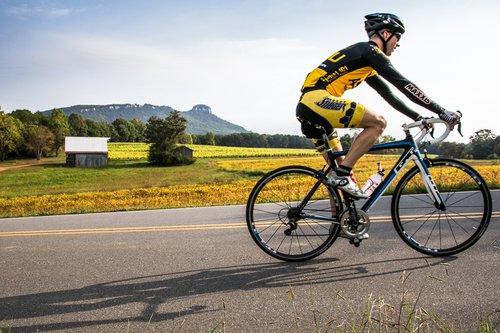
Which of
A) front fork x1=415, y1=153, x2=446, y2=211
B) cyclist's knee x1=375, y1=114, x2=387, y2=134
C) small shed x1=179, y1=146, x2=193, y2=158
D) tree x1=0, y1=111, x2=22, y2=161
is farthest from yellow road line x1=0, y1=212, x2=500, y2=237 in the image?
tree x1=0, y1=111, x2=22, y2=161

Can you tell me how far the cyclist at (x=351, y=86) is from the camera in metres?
3.65

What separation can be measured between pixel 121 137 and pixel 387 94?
13281 centimetres

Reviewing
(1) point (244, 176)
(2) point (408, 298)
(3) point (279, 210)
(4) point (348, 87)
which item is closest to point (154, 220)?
(3) point (279, 210)

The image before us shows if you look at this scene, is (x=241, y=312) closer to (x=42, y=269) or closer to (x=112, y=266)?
(x=112, y=266)

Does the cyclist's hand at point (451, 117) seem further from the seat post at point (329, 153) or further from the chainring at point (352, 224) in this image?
the chainring at point (352, 224)

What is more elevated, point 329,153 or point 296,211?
point 329,153

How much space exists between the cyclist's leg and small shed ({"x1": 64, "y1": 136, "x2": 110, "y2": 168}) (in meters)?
75.3

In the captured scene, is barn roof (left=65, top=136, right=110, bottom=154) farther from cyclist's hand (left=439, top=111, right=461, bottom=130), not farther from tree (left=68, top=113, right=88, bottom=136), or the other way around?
cyclist's hand (left=439, top=111, right=461, bottom=130)

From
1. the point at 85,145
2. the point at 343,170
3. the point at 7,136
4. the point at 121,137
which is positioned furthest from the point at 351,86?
the point at 121,137

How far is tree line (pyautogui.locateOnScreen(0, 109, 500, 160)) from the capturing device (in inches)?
1384

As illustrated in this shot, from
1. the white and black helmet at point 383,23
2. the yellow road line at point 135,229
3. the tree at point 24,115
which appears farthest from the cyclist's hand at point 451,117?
the tree at point 24,115

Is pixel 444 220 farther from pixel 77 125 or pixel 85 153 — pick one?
pixel 77 125

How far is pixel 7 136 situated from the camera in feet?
270

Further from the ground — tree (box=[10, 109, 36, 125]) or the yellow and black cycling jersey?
tree (box=[10, 109, 36, 125])
